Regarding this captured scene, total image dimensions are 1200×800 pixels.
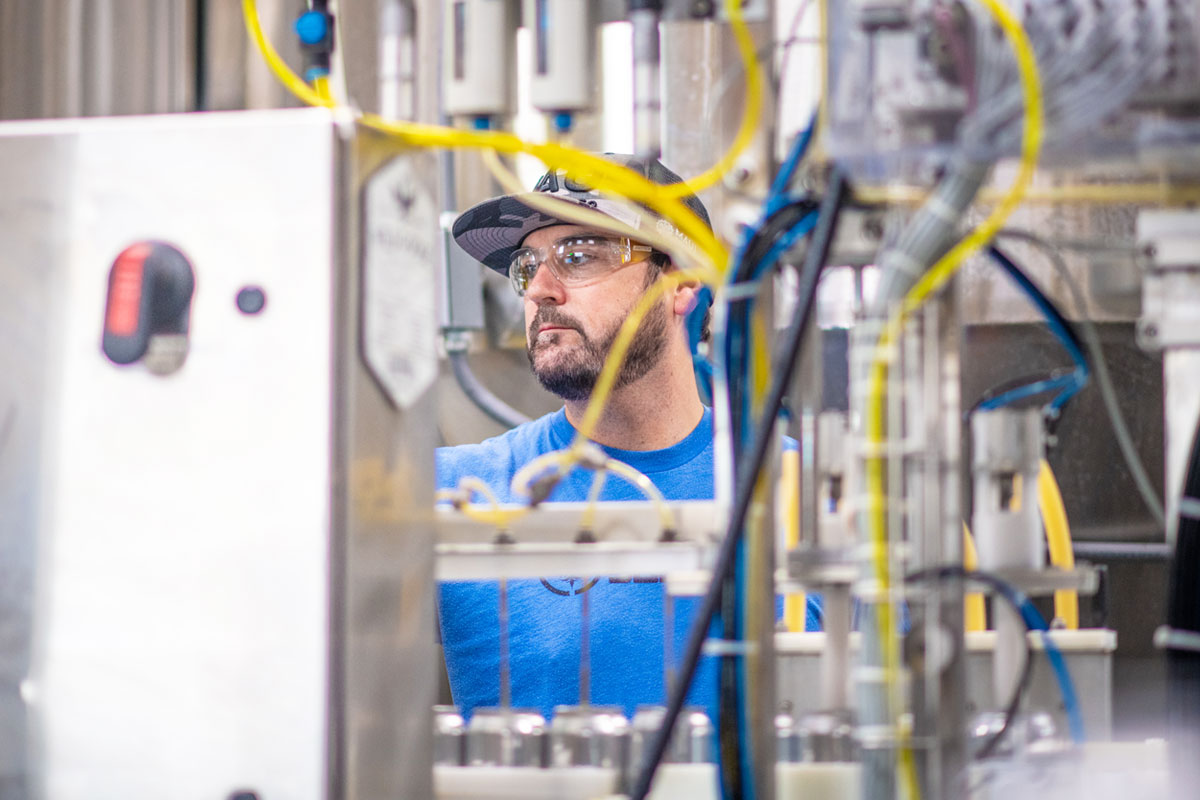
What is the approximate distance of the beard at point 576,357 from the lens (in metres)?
2.06

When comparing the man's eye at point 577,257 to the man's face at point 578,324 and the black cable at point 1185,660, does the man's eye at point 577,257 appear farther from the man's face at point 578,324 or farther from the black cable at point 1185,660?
the black cable at point 1185,660

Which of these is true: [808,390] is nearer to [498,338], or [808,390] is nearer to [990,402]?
[990,402]

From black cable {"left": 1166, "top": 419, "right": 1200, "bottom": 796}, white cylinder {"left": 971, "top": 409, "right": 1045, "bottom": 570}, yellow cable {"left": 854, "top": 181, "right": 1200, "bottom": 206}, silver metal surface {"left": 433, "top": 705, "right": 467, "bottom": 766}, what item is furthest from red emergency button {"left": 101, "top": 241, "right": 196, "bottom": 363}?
→ black cable {"left": 1166, "top": 419, "right": 1200, "bottom": 796}

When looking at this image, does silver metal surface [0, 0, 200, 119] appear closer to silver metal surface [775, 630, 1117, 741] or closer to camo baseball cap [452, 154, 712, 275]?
camo baseball cap [452, 154, 712, 275]

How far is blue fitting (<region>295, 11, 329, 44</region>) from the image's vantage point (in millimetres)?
Result: 909

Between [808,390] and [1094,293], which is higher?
[1094,293]

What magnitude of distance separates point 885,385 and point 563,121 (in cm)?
32

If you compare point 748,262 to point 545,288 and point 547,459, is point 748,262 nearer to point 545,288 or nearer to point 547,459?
point 547,459

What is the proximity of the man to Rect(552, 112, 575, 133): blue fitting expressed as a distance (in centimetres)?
84

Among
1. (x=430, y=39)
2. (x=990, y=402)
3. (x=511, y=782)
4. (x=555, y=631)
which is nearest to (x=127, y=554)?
(x=511, y=782)

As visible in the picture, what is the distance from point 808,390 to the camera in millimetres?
871

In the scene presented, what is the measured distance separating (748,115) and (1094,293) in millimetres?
1337

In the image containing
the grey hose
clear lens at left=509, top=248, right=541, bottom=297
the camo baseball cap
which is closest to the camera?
the camo baseball cap

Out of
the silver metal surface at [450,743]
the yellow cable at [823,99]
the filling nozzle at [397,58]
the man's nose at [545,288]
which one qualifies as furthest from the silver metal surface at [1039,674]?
the man's nose at [545,288]
